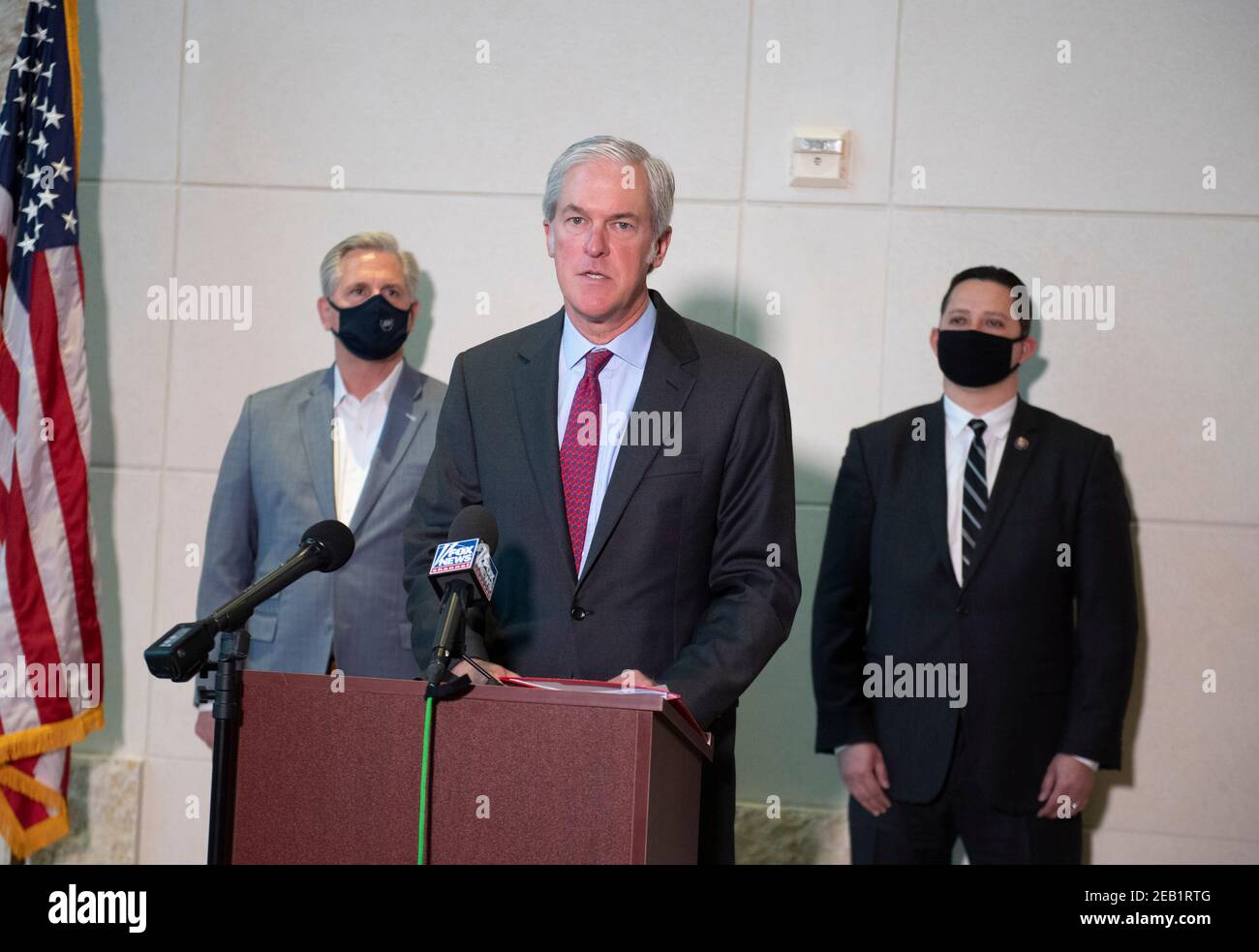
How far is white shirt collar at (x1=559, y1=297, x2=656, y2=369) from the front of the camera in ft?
9.05

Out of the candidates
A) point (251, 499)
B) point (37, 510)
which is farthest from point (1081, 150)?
point (37, 510)

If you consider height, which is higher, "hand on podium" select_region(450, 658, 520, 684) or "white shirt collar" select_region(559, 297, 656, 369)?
"white shirt collar" select_region(559, 297, 656, 369)

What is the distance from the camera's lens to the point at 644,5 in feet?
13.8

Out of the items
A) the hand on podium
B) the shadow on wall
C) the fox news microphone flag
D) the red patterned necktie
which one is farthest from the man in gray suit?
the hand on podium

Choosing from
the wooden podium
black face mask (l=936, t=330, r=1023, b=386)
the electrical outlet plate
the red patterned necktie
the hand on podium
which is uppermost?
the electrical outlet plate

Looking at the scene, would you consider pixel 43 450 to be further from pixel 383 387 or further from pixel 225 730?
pixel 225 730

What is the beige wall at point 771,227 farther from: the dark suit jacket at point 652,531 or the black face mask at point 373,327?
the dark suit jacket at point 652,531

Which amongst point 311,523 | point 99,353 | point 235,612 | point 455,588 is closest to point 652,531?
point 455,588

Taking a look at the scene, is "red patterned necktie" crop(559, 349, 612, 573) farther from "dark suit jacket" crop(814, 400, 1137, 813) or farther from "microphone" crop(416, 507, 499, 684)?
"dark suit jacket" crop(814, 400, 1137, 813)

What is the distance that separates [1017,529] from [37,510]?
2797mm

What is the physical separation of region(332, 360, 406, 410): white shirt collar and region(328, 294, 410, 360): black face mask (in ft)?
0.25

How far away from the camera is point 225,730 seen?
190cm

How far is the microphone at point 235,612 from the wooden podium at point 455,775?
0.11 m

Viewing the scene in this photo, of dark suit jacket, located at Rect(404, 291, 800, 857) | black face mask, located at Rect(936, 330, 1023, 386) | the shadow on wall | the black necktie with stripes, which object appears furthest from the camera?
the shadow on wall
